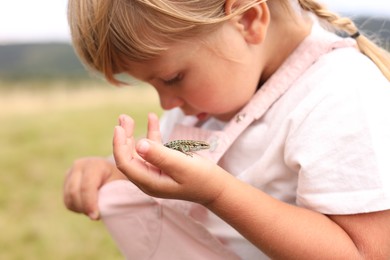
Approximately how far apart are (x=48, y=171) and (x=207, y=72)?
3423mm

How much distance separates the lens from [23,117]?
7.54 m

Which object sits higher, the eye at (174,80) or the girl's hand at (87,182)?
the eye at (174,80)

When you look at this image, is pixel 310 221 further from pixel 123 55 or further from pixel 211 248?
pixel 123 55

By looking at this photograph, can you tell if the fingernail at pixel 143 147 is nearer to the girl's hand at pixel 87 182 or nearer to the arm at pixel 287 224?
the arm at pixel 287 224

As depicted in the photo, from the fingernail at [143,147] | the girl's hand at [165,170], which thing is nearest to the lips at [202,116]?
the girl's hand at [165,170]

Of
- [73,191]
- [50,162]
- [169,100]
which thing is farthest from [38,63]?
[169,100]

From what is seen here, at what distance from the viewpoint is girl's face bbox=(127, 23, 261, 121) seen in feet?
6.10

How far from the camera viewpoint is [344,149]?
1734 mm

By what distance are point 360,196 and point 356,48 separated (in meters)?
0.59

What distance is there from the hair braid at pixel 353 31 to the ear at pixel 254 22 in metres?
0.14

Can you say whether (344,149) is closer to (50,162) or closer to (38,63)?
(50,162)

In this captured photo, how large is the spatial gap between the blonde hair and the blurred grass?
80.2 inches

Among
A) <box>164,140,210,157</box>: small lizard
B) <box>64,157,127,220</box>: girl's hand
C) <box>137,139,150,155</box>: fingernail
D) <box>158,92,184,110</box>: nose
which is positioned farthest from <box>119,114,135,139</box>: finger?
<box>64,157,127,220</box>: girl's hand

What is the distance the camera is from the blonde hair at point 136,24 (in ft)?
5.78
